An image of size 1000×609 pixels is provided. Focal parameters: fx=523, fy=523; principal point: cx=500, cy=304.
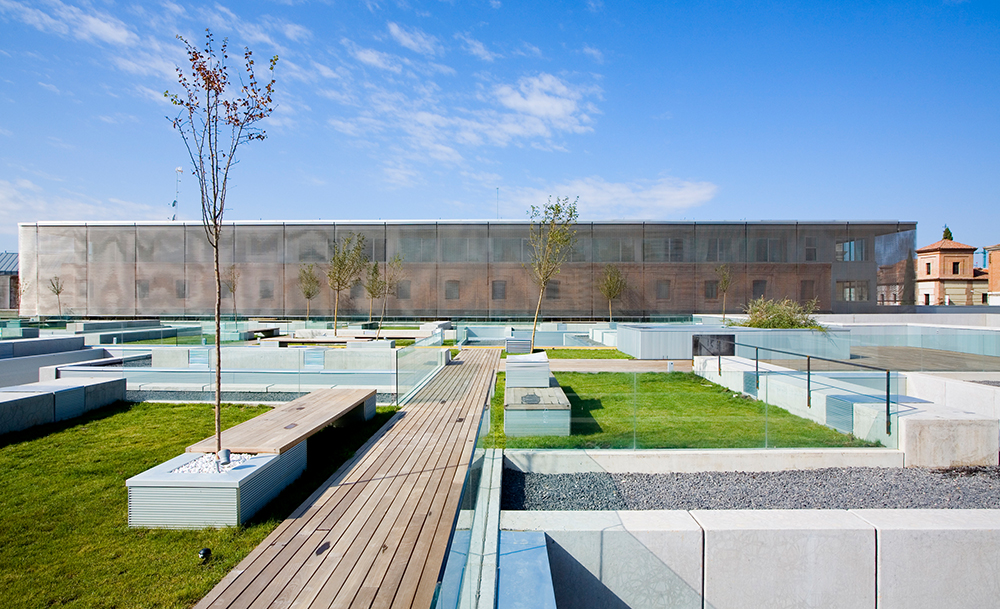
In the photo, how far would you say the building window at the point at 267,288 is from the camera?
37.4 meters

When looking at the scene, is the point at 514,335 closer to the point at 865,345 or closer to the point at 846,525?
the point at 865,345

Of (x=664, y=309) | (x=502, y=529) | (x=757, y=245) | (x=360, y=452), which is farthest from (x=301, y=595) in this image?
(x=757, y=245)

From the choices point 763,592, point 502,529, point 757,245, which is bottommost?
point 763,592

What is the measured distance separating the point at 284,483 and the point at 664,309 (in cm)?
3433

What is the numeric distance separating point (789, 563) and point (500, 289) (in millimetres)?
32438

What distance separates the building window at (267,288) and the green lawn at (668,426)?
111 ft

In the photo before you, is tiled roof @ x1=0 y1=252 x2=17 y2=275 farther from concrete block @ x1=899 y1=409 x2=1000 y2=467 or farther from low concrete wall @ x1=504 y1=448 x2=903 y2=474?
concrete block @ x1=899 y1=409 x2=1000 y2=467

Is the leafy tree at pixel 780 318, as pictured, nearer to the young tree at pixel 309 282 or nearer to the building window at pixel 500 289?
the building window at pixel 500 289

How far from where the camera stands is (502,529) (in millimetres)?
4652

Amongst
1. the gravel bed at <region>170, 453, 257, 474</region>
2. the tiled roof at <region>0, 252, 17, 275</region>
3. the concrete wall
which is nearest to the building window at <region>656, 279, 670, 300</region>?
the concrete wall

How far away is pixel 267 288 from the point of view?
37.4 m

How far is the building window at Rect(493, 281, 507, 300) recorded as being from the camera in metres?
36.8

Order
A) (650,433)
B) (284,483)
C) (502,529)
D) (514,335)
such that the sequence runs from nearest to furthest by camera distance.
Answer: (502,529) → (284,483) → (650,433) → (514,335)

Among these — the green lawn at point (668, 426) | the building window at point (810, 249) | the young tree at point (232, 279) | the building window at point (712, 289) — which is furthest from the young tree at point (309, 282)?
Result: the building window at point (810, 249)
